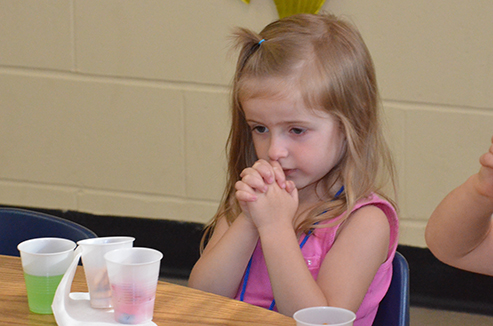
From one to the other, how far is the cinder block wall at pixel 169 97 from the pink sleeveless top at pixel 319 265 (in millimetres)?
1180

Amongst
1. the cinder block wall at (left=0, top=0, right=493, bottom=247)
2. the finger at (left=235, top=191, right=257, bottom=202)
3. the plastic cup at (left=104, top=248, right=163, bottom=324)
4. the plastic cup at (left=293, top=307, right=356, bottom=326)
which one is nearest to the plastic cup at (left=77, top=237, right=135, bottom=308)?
the plastic cup at (left=104, top=248, right=163, bottom=324)

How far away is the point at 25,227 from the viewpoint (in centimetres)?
142

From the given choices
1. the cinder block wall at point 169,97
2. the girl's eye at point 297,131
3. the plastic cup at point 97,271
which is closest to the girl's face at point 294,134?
the girl's eye at point 297,131

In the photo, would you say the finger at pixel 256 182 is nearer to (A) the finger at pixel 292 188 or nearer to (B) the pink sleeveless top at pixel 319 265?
(A) the finger at pixel 292 188

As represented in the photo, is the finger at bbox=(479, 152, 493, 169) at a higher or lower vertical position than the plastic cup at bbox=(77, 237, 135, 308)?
higher

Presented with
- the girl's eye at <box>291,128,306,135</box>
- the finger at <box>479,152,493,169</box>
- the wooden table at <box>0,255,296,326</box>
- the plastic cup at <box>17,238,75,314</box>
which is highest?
the finger at <box>479,152,493,169</box>

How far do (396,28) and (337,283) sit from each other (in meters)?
1.46

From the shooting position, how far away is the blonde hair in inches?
53.9

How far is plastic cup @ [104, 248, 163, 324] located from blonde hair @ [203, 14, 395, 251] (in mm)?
551

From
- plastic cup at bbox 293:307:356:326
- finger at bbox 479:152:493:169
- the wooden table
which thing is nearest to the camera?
plastic cup at bbox 293:307:356:326

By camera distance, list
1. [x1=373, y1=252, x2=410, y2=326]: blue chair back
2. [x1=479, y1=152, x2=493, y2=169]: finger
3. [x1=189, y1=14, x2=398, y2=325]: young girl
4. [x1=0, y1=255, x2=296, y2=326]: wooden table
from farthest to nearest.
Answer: [x1=189, y1=14, x2=398, y2=325]: young girl
[x1=373, y1=252, x2=410, y2=326]: blue chair back
[x1=479, y1=152, x2=493, y2=169]: finger
[x1=0, y1=255, x2=296, y2=326]: wooden table

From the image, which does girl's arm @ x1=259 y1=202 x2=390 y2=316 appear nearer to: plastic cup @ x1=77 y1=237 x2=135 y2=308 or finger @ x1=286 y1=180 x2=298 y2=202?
finger @ x1=286 y1=180 x2=298 y2=202

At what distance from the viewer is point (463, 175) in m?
2.47

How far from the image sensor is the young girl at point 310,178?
1.27m
